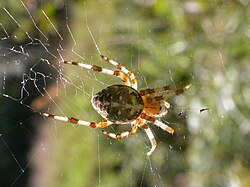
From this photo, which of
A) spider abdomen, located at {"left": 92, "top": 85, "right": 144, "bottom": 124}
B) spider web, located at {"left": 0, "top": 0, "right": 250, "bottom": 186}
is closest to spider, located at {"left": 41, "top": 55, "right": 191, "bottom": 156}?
spider abdomen, located at {"left": 92, "top": 85, "right": 144, "bottom": 124}

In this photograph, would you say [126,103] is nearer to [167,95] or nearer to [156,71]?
[167,95]

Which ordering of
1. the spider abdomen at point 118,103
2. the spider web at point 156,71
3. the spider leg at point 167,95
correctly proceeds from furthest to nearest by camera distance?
1. the spider web at point 156,71
2. the spider leg at point 167,95
3. the spider abdomen at point 118,103

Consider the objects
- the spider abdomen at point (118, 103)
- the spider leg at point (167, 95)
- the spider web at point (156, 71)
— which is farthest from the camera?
the spider web at point (156, 71)

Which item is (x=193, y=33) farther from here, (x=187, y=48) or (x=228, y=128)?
(x=228, y=128)

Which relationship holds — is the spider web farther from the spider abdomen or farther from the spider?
the spider abdomen

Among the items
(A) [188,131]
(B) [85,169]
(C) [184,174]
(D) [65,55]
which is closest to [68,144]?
(B) [85,169]

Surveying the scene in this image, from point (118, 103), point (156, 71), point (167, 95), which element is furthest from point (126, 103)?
point (156, 71)

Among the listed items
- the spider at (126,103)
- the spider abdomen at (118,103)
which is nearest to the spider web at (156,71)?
the spider at (126,103)

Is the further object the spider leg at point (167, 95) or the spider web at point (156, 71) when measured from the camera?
the spider web at point (156, 71)

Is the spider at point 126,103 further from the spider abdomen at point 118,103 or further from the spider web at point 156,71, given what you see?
the spider web at point 156,71
